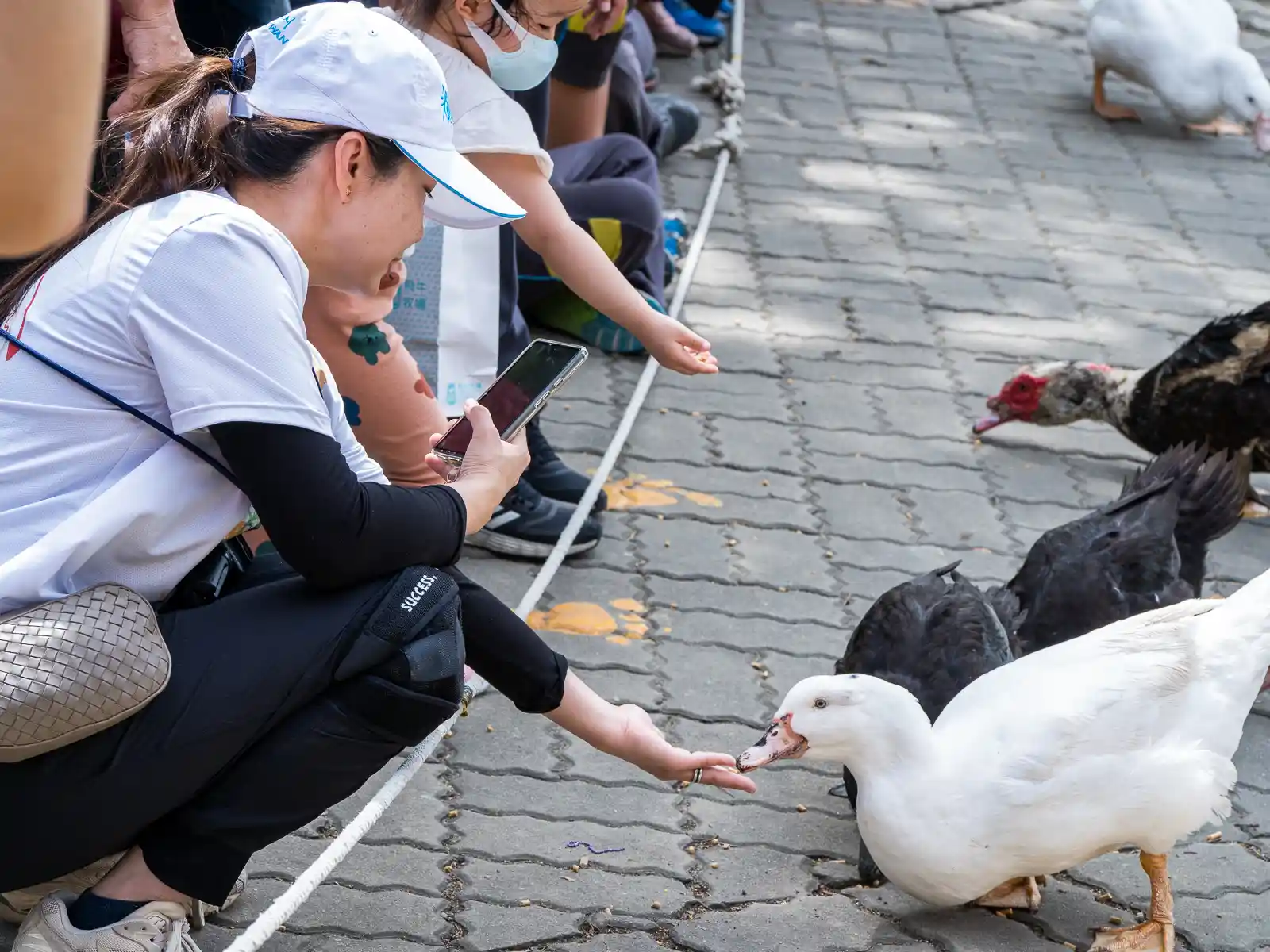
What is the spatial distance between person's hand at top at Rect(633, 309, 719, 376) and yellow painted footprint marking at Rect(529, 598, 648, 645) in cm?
70

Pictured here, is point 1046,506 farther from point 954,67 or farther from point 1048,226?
point 954,67

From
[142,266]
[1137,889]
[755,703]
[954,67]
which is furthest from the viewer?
[954,67]

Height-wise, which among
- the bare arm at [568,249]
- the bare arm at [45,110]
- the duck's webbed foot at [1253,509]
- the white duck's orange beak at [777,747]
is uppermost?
the bare arm at [45,110]

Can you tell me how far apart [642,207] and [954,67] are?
4787 millimetres

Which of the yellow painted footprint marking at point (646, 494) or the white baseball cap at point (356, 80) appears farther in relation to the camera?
the yellow painted footprint marking at point (646, 494)

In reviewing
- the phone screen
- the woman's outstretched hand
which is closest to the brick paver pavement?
the woman's outstretched hand

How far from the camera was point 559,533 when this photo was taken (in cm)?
383

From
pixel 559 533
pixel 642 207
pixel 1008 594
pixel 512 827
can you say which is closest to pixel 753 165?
pixel 642 207

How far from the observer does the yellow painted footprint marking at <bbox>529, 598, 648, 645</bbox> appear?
355 cm

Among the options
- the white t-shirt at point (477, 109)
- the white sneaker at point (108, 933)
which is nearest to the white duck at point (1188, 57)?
the white t-shirt at point (477, 109)

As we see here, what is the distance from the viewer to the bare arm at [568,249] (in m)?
3.19

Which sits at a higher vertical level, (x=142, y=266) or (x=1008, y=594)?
(x=142, y=266)

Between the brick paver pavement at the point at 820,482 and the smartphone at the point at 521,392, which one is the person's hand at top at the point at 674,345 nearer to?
the smartphone at the point at 521,392

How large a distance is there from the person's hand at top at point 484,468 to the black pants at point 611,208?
2.34 meters
